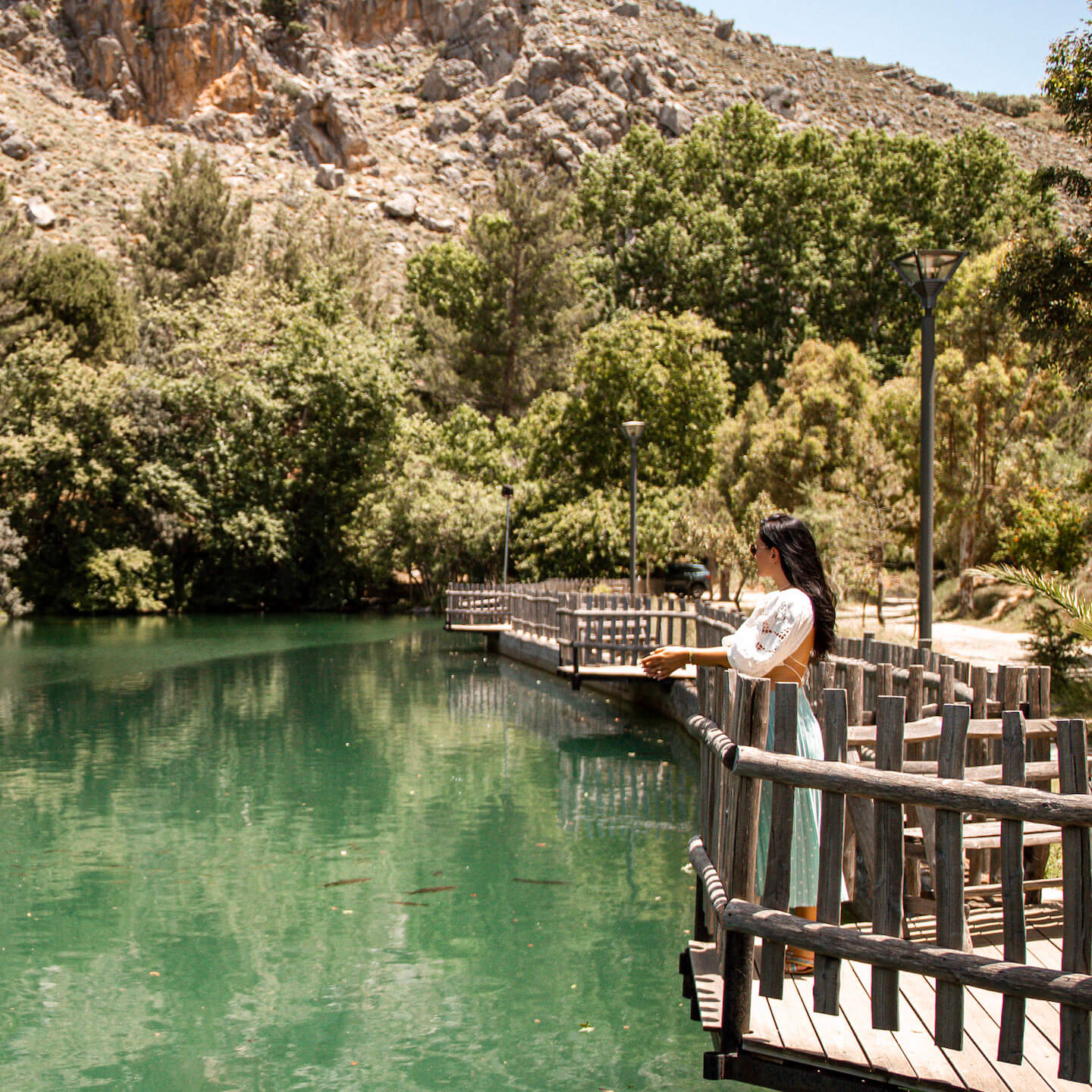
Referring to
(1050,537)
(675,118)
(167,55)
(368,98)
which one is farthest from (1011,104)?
(1050,537)

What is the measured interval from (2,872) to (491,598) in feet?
74.7

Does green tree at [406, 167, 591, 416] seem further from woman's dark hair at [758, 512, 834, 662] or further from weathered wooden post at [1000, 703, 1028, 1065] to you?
weathered wooden post at [1000, 703, 1028, 1065]

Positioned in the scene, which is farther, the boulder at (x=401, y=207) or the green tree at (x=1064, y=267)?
the boulder at (x=401, y=207)

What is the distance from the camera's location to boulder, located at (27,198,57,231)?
235ft

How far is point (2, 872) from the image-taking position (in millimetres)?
10977

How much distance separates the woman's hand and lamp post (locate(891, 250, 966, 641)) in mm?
7508

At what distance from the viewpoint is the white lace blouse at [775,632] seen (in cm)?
494

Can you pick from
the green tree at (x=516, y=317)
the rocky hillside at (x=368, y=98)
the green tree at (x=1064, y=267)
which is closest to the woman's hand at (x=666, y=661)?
→ the green tree at (x=1064, y=267)

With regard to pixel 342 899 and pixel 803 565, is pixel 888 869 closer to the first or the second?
pixel 803 565

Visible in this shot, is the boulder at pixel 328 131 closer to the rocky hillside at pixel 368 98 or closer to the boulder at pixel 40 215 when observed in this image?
the rocky hillside at pixel 368 98

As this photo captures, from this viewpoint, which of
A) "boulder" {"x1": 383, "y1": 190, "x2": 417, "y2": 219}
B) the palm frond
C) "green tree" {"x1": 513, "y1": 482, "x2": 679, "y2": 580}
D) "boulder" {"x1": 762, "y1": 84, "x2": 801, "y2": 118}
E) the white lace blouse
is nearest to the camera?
the white lace blouse

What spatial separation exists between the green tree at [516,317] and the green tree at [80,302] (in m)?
13.6

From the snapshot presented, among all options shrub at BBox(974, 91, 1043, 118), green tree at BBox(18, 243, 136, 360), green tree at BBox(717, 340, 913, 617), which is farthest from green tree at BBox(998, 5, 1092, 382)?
shrub at BBox(974, 91, 1043, 118)

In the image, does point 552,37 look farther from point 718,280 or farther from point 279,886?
point 279,886
